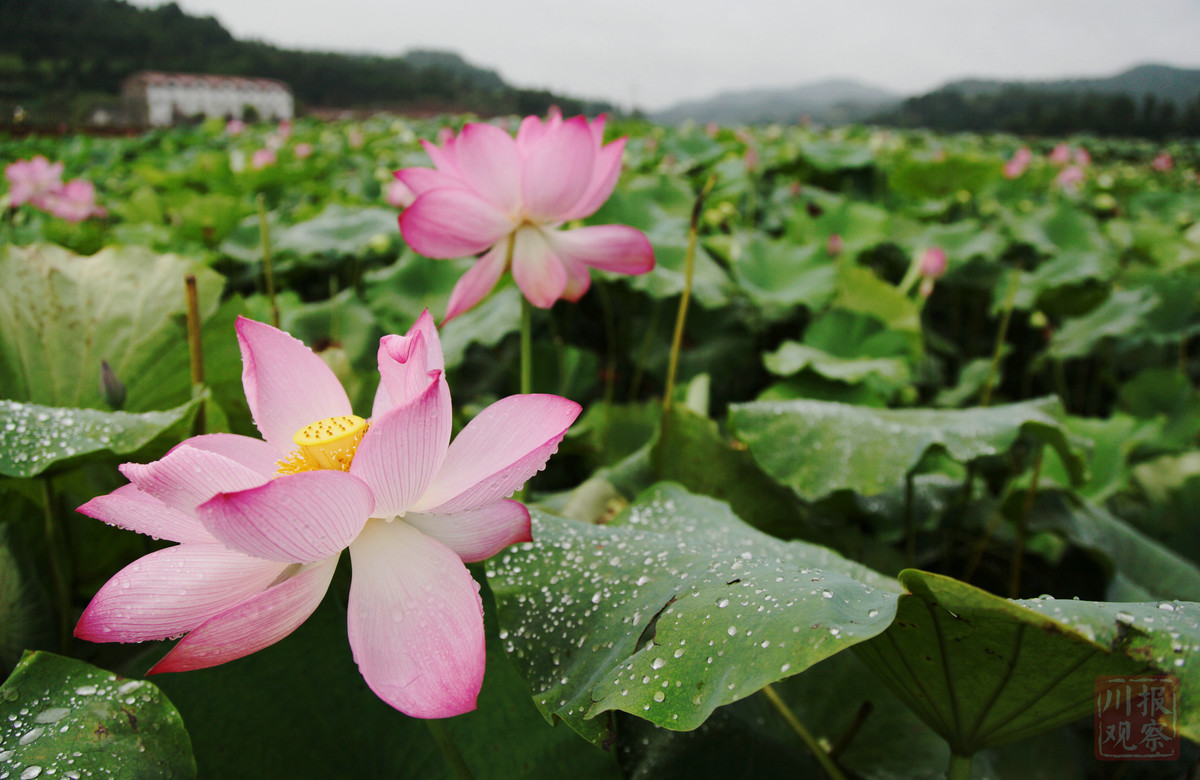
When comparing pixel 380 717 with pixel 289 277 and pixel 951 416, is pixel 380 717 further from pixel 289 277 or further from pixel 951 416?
pixel 289 277

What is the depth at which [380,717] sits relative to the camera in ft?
2.02

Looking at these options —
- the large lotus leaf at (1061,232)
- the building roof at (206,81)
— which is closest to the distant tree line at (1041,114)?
the large lotus leaf at (1061,232)

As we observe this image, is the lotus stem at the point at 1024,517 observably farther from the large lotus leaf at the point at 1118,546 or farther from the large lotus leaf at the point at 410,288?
the large lotus leaf at the point at 410,288

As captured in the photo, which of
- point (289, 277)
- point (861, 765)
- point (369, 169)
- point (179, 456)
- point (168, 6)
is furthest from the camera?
point (168, 6)

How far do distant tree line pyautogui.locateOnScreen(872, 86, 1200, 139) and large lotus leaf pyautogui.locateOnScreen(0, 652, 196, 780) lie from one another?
1268 cm

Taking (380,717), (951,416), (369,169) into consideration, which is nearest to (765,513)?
(951,416)

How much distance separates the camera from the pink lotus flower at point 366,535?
1.16ft

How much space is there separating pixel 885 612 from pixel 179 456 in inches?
16.2

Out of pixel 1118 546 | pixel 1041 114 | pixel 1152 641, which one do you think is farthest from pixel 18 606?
pixel 1041 114

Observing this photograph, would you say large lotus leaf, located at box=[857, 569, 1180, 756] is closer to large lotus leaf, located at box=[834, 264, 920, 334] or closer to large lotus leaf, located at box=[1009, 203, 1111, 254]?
large lotus leaf, located at box=[834, 264, 920, 334]

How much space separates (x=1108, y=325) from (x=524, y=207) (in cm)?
170

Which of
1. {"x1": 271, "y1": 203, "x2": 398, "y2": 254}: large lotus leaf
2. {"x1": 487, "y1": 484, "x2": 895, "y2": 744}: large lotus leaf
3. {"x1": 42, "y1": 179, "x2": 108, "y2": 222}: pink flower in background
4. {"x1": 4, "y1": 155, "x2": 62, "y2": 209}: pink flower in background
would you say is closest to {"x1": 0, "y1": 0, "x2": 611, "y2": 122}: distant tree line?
{"x1": 4, "y1": 155, "x2": 62, "y2": 209}: pink flower in background

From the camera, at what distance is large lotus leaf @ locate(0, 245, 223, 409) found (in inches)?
33.4

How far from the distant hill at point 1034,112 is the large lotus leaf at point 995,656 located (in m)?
12.4
